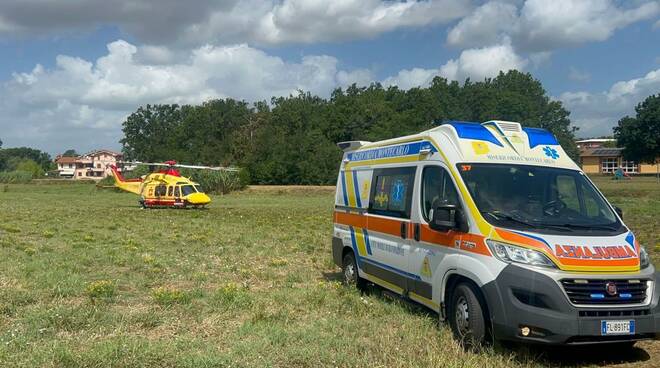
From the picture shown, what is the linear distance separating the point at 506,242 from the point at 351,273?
15.1ft

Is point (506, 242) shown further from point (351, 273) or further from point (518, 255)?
point (351, 273)

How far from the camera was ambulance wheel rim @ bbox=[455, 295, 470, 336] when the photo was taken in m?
6.53

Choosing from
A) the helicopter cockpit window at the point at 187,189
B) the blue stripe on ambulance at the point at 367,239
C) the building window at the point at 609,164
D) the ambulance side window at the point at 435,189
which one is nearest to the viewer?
the ambulance side window at the point at 435,189

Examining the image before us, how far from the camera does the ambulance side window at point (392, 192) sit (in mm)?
8273

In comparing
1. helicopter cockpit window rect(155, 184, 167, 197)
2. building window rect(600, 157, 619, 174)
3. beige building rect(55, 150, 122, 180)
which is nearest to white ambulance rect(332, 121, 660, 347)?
helicopter cockpit window rect(155, 184, 167, 197)

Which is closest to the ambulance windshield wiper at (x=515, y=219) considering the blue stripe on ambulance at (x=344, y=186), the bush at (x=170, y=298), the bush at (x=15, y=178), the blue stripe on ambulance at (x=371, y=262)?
the blue stripe on ambulance at (x=371, y=262)

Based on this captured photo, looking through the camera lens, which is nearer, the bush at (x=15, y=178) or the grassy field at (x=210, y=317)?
the grassy field at (x=210, y=317)

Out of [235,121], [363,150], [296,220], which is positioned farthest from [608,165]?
[363,150]

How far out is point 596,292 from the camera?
5.92 meters

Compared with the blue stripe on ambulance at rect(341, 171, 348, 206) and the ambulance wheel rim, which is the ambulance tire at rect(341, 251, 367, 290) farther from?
the ambulance wheel rim

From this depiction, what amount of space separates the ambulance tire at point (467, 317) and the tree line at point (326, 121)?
77.0m

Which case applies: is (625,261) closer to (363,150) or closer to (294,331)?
(294,331)

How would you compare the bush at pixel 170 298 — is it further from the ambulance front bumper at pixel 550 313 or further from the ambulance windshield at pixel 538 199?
the ambulance front bumper at pixel 550 313

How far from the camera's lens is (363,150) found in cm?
1047
